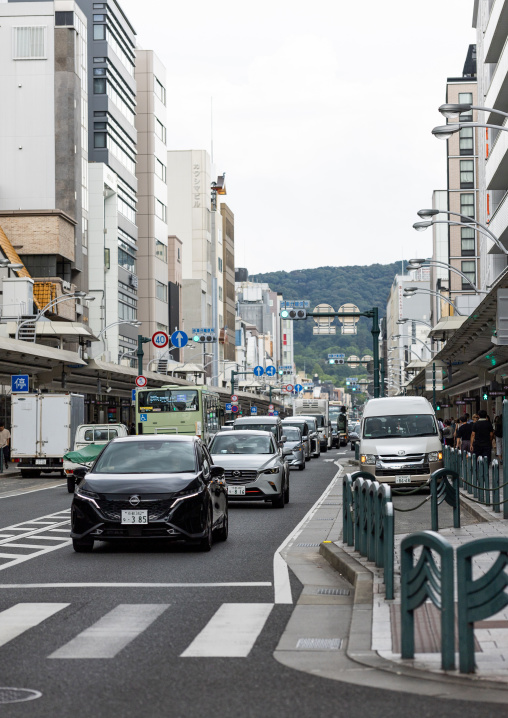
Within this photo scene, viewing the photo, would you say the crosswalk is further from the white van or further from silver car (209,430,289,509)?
the white van

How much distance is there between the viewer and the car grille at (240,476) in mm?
23016

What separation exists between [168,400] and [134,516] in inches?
1276

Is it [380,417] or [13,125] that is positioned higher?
[13,125]

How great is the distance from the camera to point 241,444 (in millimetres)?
25078

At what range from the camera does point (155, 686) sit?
6.77 meters

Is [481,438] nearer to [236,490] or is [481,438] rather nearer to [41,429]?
[236,490]

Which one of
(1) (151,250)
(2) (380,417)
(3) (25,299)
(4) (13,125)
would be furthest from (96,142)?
(2) (380,417)

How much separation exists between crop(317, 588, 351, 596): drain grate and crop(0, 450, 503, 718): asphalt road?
0.28m

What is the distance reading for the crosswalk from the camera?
795 centimetres

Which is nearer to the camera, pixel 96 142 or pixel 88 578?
pixel 88 578

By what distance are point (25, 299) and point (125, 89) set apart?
3718 centimetres

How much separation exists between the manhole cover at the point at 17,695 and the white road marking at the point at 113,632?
1076 millimetres

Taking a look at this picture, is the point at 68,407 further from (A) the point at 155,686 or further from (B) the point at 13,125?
(B) the point at 13,125

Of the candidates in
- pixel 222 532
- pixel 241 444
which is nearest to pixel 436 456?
pixel 241 444
